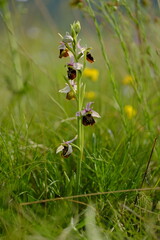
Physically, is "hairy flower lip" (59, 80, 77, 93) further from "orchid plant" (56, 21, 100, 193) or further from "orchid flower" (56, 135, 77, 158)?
"orchid flower" (56, 135, 77, 158)

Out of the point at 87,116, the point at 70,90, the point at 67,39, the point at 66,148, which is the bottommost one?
the point at 66,148

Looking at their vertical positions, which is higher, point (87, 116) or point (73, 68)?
point (73, 68)

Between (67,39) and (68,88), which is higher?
(67,39)

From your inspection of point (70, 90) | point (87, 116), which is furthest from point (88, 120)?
point (70, 90)

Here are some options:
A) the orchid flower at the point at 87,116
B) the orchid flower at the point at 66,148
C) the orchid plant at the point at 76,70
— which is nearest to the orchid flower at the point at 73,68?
the orchid plant at the point at 76,70

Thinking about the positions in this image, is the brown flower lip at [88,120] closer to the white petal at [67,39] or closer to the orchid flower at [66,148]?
the orchid flower at [66,148]

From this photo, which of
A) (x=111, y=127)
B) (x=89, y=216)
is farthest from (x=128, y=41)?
(x=89, y=216)

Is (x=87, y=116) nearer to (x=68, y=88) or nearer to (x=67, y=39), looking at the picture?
(x=68, y=88)

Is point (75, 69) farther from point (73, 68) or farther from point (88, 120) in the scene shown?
point (88, 120)

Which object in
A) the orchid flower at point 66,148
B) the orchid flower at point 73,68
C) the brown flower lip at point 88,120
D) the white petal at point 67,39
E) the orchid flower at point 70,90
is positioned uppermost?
the white petal at point 67,39

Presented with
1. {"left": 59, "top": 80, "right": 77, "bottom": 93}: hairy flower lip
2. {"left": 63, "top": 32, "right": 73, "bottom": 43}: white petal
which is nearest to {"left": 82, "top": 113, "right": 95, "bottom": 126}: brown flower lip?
{"left": 59, "top": 80, "right": 77, "bottom": 93}: hairy flower lip

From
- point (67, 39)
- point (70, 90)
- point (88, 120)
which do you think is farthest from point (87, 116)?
point (67, 39)

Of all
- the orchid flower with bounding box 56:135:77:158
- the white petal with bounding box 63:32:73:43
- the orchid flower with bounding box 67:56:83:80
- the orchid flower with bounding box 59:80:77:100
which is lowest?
the orchid flower with bounding box 56:135:77:158
